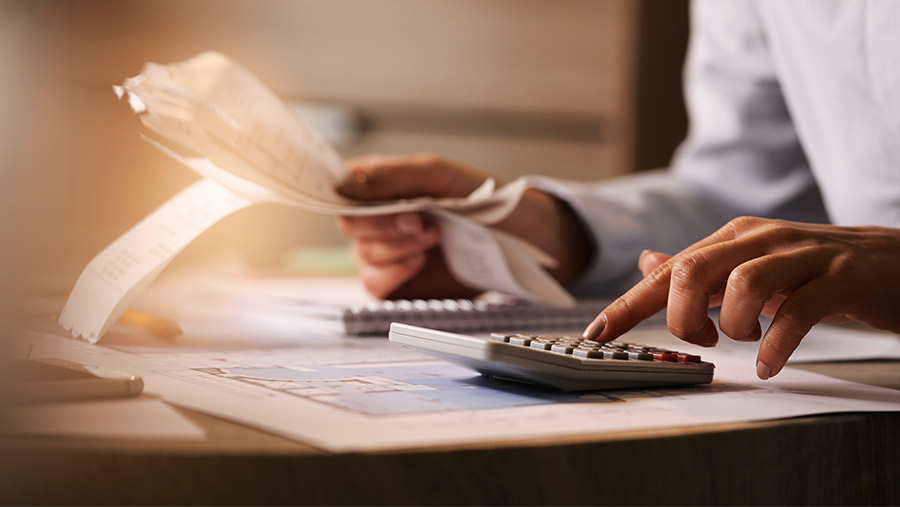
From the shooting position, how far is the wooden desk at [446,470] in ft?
0.86

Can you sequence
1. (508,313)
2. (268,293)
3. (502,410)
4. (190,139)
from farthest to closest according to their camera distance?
(268,293)
(508,313)
(190,139)
(502,410)

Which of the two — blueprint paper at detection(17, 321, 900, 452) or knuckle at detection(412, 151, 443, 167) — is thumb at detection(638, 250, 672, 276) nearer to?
blueprint paper at detection(17, 321, 900, 452)

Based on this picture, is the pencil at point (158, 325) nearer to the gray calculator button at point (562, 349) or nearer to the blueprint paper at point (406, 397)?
the blueprint paper at point (406, 397)

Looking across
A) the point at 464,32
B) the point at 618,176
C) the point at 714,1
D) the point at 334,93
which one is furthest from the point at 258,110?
the point at 618,176

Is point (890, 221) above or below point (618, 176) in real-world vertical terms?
below

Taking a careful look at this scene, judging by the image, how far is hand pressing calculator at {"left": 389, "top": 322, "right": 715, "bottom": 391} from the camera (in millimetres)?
364

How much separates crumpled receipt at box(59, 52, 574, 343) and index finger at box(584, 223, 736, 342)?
0.22m

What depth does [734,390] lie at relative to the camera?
16.2 inches

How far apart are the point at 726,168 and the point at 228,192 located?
667 millimetres

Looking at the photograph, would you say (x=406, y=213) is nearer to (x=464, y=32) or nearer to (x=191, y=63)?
(x=191, y=63)

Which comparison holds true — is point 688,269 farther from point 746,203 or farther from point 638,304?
point 746,203

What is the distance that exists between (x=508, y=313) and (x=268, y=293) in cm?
28

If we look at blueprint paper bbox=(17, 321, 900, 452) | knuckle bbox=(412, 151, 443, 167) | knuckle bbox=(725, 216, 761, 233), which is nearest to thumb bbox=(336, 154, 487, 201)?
knuckle bbox=(412, 151, 443, 167)

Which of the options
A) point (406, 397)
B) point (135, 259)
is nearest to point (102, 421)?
point (406, 397)
